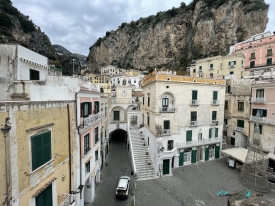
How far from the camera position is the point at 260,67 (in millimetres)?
31062

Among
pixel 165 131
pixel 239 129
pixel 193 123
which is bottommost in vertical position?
pixel 239 129

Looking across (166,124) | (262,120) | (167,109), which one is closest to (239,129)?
(262,120)

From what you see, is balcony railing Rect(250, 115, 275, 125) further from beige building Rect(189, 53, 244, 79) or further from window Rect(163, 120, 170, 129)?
window Rect(163, 120, 170, 129)

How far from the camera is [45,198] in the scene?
23.3 feet

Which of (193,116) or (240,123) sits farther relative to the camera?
(240,123)

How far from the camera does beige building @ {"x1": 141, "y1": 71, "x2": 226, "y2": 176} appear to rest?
17.5 m

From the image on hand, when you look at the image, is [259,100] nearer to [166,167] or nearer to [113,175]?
[166,167]

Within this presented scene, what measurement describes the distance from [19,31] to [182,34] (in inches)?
2597

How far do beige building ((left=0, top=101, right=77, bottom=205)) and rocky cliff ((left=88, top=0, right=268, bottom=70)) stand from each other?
59.7m

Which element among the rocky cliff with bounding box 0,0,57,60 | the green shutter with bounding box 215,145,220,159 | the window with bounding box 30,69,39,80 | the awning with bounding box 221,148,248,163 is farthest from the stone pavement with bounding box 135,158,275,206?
the rocky cliff with bounding box 0,0,57,60

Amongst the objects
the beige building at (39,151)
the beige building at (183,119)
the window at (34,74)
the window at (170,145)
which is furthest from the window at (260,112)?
the window at (34,74)

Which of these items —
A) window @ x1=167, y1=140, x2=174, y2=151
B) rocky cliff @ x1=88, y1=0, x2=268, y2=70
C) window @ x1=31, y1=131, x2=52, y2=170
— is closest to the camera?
window @ x1=31, y1=131, x2=52, y2=170

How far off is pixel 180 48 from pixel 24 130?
71271 millimetres

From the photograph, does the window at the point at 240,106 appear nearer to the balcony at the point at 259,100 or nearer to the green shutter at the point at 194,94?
the balcony at the point at 259,100
